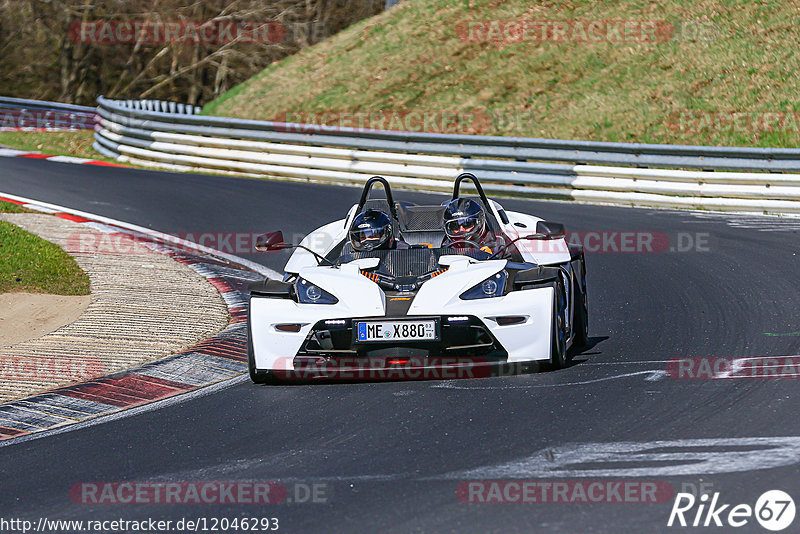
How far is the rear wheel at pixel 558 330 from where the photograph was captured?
7918mm

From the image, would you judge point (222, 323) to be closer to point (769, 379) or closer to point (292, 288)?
point (292, 288)

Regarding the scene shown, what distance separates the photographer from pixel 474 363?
7.82 m

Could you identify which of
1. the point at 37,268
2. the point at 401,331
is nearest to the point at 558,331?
the point at 401,331

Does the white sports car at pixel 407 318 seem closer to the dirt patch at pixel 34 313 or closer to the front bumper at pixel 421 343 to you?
the front bumper at pixel 421 343

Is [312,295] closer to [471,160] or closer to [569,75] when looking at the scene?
[471,160]

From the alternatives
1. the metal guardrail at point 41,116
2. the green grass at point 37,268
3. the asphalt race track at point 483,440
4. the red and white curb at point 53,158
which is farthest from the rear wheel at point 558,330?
the metal guardrail at point 41,116

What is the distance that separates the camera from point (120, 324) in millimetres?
10328

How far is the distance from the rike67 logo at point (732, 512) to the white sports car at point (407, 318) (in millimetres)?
2753

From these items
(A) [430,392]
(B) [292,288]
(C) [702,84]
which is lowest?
(A) [430,392]

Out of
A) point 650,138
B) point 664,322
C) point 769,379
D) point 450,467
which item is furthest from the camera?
point 650,138

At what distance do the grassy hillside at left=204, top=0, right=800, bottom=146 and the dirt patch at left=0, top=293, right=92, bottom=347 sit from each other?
15.6 metres

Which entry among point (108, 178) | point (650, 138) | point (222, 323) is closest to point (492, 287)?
point (222, 323)

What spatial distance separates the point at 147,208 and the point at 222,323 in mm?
7976

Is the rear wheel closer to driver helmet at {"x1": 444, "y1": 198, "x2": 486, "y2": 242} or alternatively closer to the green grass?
driver helmet at {"x1": 444, "y1": 198, "x2": 486, "y2": 242}
